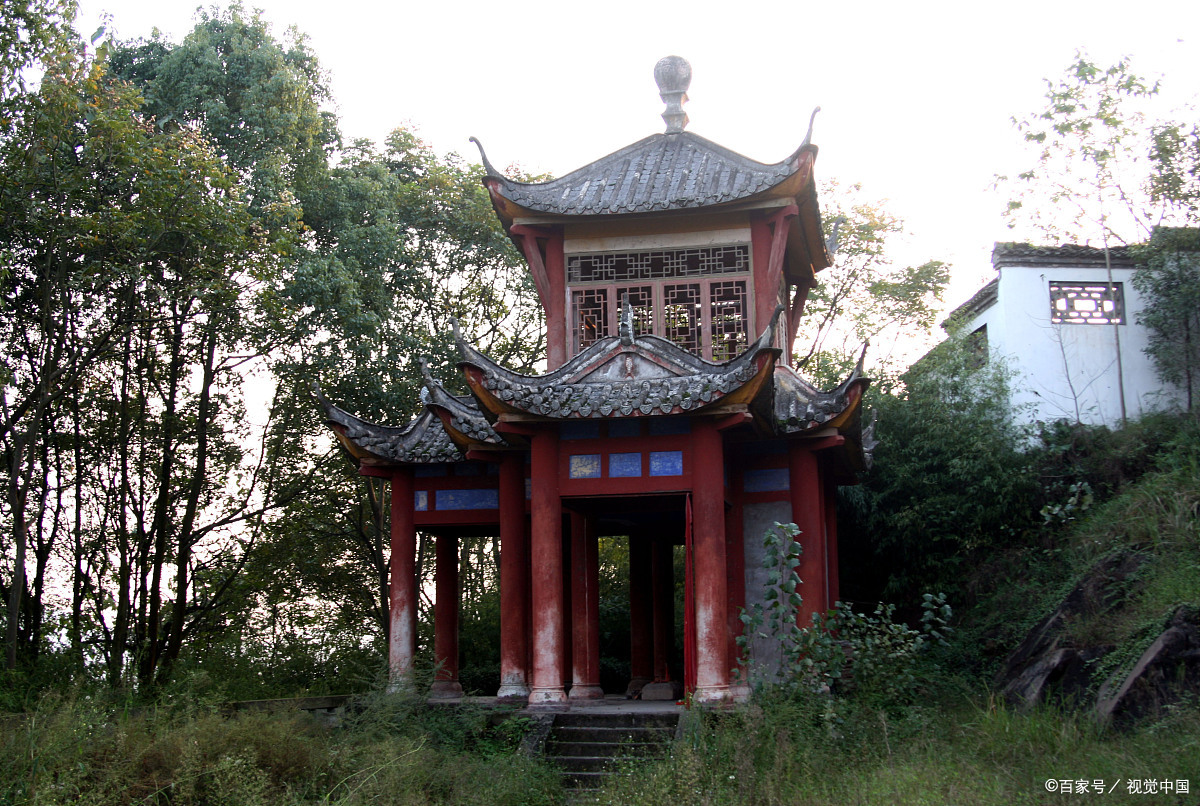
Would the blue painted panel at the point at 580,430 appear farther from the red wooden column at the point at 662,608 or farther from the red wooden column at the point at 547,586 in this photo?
the red wooden column at the point at 662,608

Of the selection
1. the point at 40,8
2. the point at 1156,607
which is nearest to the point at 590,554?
the point at 1156,607

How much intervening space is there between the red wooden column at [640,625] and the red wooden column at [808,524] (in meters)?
4.04

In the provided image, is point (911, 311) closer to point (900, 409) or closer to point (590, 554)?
point (900, 409)

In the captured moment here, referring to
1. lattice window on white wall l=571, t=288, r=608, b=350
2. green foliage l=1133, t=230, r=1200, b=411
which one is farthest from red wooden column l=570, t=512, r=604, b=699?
green foliage l=1133, t=230, r=1200, b=411

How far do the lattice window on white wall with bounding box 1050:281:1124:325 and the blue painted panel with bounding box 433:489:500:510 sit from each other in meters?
11.1

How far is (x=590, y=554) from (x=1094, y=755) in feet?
19.8

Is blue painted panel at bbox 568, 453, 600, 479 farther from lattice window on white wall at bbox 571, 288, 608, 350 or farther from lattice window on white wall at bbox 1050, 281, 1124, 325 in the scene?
lattice window on white wall at bbox 1050, 281, 1124, 325

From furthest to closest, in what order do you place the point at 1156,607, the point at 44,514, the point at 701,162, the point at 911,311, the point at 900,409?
the point at 911,311, the point at 900,409, the point at 44,514, the point at 701,162, the point at 1156,607

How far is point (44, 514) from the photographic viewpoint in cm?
1620

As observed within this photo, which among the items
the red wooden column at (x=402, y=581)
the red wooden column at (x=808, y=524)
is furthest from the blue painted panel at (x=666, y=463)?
the red wooden column at (x=402, y=581)

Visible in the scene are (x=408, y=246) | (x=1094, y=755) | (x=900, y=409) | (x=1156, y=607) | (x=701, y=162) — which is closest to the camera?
(x=1094, y=755)

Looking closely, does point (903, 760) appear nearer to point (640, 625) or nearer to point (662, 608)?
point (640, 625)

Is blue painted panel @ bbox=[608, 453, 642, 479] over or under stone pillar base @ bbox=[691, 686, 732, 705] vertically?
over

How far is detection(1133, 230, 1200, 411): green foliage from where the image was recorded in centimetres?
1783
